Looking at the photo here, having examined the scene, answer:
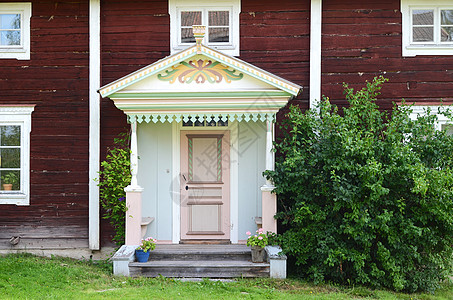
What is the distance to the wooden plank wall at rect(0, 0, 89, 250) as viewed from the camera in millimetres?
8133

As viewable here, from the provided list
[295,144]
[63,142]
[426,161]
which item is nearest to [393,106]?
[426,161]

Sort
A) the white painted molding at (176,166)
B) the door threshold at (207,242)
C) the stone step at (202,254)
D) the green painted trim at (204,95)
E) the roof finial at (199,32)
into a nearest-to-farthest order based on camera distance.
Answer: the roof finial at (199,32)
the green painted trim at (204,95)
the stone step at (202,254)
the door threshold at (207,242)
the white painted molding at (176,166)

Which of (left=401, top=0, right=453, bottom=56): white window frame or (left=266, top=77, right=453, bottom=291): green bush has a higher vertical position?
(left=401, top=0, right=453, bottom=56): white window frame

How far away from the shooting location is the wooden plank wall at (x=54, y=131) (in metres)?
8.13

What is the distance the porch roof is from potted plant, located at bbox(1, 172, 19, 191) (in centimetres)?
269

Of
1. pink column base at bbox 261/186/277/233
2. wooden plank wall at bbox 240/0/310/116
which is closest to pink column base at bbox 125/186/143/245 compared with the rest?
pink column base at bbox 261/186/277/233

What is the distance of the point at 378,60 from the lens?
805 cm

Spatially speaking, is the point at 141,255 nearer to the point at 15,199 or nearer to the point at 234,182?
the point at 234,182

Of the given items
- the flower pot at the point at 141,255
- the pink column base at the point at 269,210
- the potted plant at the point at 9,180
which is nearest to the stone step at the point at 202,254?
the flower pot at the point at 141,255

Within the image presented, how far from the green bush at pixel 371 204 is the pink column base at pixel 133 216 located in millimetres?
2244

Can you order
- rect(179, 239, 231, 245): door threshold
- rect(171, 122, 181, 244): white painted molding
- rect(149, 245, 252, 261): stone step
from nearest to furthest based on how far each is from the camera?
rect(149, 245, 252, 261): stone step → rect(179, 239, 231, 245): door threshold → rect(171, 122, 181, 244): white painted molding

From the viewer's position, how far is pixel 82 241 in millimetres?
8117

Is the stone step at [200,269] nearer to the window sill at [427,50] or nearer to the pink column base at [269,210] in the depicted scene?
the pink column base at [269,210]

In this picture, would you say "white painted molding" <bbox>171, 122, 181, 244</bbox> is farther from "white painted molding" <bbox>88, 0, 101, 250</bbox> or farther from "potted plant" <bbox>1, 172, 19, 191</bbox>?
"potted plant" <bbox>1, 172, 19, 191</bbox>
